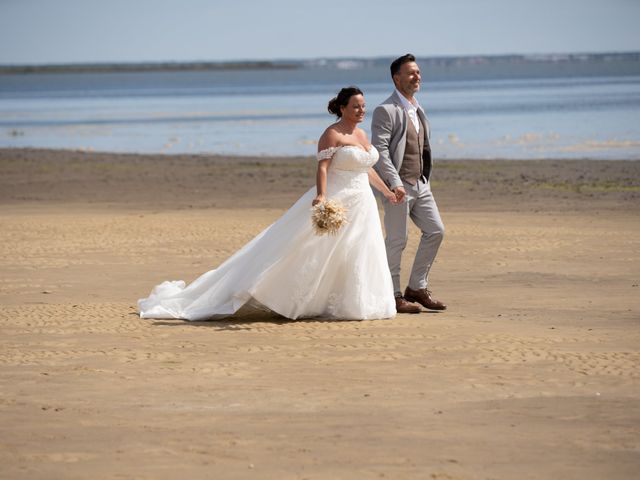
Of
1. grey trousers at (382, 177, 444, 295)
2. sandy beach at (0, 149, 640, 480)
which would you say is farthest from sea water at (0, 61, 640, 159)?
grey trousers at (382, 177, 444, 295)

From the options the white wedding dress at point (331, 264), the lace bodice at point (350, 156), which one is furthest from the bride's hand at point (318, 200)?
the lace bodice at point (350, 156)

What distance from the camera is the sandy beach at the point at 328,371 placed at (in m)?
6.02

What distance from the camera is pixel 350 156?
Answer: 32.1 ft

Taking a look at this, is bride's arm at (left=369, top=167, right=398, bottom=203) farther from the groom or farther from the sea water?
the sea water

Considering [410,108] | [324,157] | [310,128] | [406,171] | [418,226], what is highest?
[410,108]

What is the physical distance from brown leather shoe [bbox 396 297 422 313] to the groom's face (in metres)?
1.74

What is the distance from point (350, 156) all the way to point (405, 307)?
→ 54.4 inches

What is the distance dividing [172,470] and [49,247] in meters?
9.45

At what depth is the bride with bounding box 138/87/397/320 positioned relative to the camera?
974 centimetres

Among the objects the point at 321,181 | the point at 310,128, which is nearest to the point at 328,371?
the point at 321,181

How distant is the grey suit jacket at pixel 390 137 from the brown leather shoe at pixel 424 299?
101cm

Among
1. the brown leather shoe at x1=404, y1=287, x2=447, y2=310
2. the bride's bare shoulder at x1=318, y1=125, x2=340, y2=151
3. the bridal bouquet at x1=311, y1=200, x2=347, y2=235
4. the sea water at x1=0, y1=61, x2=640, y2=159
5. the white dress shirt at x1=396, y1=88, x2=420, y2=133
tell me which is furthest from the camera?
the sea water at x1=0, y1=61, x2=640, y2=159

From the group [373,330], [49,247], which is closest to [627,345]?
[373,330]

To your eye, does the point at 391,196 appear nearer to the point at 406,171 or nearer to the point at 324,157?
the point at 406,171
